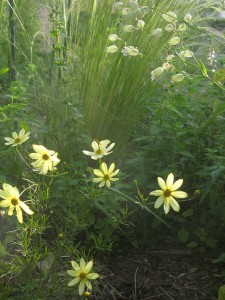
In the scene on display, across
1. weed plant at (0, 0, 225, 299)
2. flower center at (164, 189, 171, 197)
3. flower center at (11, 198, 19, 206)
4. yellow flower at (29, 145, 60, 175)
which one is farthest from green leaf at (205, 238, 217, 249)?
flower center at (11, 198, 19, 206)

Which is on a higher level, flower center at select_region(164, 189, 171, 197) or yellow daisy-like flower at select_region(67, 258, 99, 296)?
flower center at select_region(164, 189, 171, 197)

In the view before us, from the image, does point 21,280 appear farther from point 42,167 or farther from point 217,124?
point 217,124

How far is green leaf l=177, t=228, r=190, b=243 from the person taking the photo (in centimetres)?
227

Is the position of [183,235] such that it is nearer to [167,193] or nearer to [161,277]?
[161,277]

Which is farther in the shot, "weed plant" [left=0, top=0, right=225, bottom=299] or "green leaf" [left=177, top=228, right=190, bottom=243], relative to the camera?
"green leaf" [left=177, top=228, right=190, bottom=243]

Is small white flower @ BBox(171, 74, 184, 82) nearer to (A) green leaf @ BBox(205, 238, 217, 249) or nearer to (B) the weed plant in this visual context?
(B) the weed plant

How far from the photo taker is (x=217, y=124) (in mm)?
2529

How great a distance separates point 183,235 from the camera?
227 cm

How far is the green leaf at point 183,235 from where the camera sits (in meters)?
2.27

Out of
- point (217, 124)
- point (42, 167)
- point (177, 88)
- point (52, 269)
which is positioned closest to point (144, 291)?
point (52, 269)

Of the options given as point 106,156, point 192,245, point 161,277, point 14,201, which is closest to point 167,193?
point 14,201

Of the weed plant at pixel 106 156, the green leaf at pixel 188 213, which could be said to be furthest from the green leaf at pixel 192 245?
the green leaf at pixel 188 213

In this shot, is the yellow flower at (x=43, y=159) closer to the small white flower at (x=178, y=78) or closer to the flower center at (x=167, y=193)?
the flower center at (x=167, y=193)

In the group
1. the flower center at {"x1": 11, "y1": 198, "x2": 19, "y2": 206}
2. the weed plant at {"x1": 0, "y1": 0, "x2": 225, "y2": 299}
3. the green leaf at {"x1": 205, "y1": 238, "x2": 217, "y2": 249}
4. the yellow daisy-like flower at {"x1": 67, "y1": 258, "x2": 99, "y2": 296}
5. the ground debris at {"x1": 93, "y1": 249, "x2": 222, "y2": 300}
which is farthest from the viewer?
the green leaf at {"x1": 205, "y1": 238, "x2": 217, "y2": 249}
